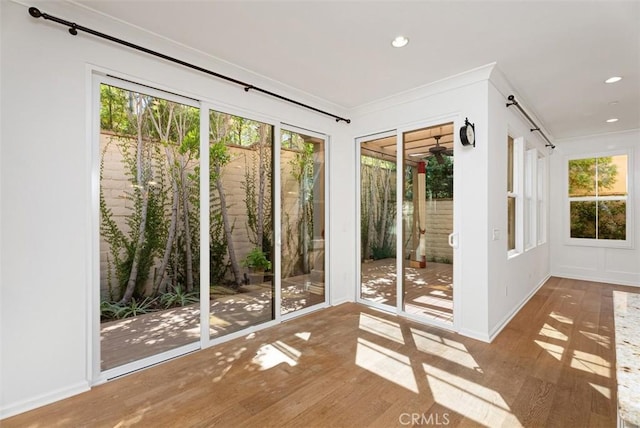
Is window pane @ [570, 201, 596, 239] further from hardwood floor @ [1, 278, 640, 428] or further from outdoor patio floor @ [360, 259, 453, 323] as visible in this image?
outdoor patio floor @ [360, 259, 453, 323]

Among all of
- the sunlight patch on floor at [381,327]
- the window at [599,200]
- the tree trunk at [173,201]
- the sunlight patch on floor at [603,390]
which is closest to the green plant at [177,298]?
the tree trunk at [173,201]

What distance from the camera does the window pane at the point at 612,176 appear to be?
16.9 ft

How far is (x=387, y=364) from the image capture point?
2.49 meters

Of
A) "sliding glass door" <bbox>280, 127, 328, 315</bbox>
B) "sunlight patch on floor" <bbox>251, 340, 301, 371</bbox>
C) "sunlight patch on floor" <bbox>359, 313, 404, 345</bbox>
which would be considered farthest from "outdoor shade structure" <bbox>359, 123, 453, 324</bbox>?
"sunlight patch on floor" <bbox>251, 340, 301, 371</bbox>

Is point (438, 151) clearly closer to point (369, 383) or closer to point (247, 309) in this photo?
point (369, 383)

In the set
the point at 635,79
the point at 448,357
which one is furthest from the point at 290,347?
the point at 635,79

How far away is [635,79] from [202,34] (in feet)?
13.9

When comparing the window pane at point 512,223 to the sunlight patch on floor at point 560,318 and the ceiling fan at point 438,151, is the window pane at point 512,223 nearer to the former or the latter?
the sunlight patch on floor at point 560,318

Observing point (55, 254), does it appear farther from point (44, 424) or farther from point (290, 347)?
point (290, 347)

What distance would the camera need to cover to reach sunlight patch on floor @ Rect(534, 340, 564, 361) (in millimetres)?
2646

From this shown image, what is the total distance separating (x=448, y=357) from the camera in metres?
2.61

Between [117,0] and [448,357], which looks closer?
[117,0]

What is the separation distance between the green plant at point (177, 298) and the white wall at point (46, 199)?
658 millimetres

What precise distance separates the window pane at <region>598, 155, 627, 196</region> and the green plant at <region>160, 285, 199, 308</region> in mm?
6737
